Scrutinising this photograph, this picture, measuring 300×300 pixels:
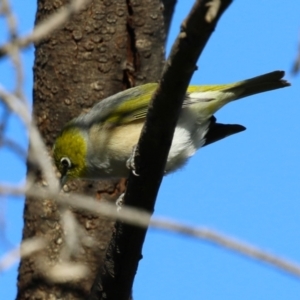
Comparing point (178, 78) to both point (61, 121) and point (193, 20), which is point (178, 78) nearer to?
point (193, 20)

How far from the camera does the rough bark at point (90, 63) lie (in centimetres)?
628

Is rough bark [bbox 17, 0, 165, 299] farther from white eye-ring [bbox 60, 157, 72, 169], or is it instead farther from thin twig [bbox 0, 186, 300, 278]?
thin twig [bbox 0, 186, 300, 278]

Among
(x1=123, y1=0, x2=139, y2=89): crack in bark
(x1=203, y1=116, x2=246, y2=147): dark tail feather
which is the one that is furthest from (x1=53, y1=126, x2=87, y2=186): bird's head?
(x1=203, y1=116, x2=246, y2=147): dark tail feather

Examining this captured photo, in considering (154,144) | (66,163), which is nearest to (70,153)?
(66,163)

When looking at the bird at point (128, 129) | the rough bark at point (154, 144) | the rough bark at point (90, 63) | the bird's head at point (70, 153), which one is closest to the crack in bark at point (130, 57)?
the rough bark at point (90, 63)

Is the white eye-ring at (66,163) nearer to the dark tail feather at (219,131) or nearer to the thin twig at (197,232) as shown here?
the dark tail feather at (219,131)

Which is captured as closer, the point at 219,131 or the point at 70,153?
the point at 219,131

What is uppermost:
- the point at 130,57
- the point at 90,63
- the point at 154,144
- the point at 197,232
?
the point at 130,57

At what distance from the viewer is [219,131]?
5863 mm

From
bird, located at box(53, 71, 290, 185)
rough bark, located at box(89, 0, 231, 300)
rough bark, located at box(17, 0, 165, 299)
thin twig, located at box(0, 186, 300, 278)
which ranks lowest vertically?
thin twig, located at box(0, 186, 300, 278)

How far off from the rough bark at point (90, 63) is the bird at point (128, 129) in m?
0.24

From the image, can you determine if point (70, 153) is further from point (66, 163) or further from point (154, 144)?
point (154, 144)

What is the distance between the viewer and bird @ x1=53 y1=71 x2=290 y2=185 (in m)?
5.56

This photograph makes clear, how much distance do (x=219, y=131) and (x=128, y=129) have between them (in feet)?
2.32
